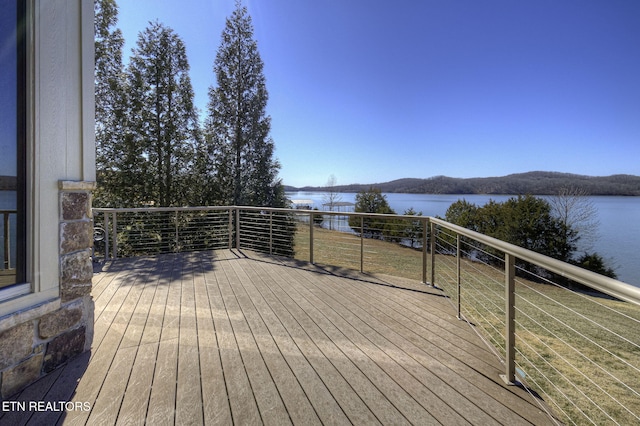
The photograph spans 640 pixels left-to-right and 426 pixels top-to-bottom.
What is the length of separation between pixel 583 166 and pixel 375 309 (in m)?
24.6

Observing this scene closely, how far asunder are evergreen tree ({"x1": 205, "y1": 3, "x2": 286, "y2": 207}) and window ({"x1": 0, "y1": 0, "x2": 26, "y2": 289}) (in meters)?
7.01

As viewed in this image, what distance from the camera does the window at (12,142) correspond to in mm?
1399

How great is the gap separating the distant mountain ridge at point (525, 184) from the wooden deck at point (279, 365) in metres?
7.40

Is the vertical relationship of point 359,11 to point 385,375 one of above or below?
above

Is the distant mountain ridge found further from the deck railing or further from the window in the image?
the window

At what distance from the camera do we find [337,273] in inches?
147

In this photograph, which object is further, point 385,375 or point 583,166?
point 583,166

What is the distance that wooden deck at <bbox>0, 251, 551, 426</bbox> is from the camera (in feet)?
4.19

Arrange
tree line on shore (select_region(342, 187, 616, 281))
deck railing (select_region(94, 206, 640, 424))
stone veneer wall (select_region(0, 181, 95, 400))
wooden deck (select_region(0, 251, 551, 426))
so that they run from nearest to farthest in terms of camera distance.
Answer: deck railing (select_region(94, 206, 640, 424)), wooden deck (select_region(0, 251, 551, 426)), stone veneer wall (select_region(0, 181, 95, 400)), tree line on shore (select_region(342, 187, 616, 281))

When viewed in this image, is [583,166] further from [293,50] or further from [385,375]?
[385,375]

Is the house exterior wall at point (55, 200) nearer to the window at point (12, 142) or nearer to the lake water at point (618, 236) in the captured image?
the window at point (12, 142)

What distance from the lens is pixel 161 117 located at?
25.6 feet

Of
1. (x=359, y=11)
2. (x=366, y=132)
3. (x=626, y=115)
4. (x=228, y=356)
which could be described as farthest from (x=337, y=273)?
(x=626, y=115)

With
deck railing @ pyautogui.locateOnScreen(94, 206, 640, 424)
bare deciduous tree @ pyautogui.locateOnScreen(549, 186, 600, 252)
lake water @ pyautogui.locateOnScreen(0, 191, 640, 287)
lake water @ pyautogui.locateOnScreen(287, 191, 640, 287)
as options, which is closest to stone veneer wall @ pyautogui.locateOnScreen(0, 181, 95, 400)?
deck railing @ pyautogui.locateOnScreen(94, 206, 640, 424)
